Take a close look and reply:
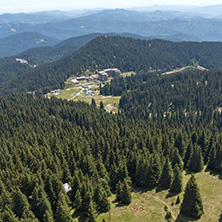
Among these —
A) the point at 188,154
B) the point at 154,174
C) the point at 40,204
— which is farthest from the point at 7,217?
the point at 188,154

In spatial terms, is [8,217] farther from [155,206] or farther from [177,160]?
[177,160]

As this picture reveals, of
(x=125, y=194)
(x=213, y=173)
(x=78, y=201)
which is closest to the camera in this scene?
(x=78, y=201)

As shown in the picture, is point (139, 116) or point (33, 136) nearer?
point (33, 136)

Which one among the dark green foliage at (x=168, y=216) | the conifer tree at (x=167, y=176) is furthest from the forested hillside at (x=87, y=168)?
the dark green foliage at (x=168, y=216)

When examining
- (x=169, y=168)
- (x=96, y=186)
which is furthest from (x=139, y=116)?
(x=96, y=186)

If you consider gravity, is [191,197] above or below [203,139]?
above

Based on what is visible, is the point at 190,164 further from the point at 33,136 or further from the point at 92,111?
the point at 92,111
